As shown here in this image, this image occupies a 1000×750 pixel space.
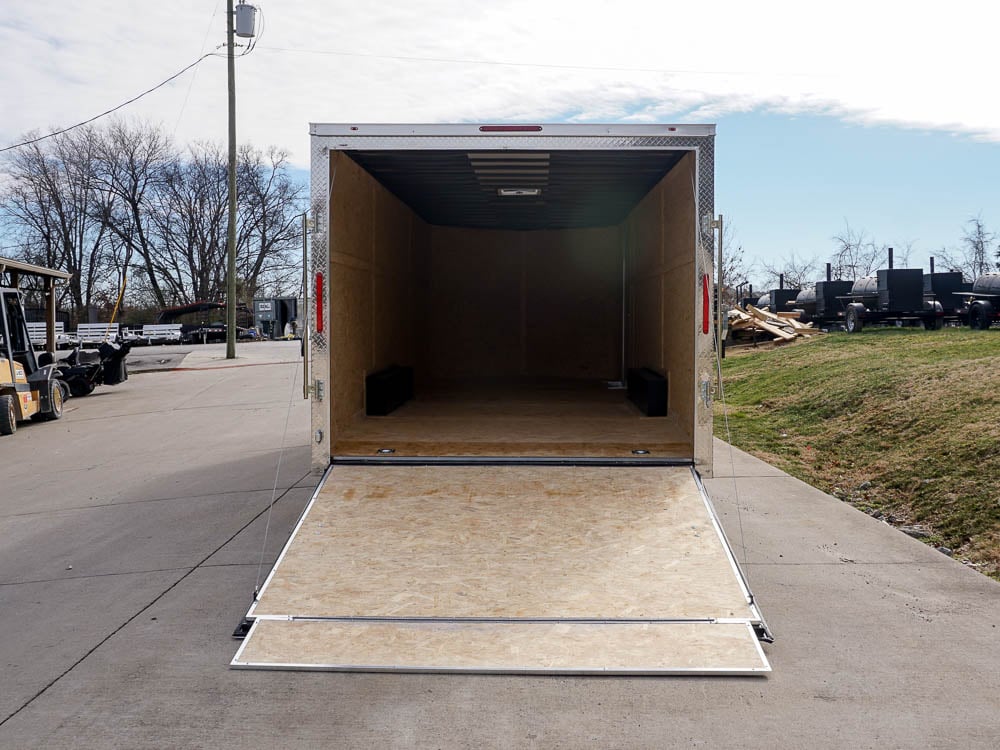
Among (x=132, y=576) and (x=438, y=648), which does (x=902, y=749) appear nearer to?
(x=438, y=648)

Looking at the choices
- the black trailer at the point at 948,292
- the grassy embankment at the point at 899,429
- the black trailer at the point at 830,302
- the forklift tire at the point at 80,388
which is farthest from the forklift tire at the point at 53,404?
the black trailer at the point at 948,292

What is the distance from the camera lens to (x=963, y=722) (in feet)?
11.8

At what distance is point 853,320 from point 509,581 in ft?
61.8

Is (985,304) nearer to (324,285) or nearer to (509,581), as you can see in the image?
(324,285)

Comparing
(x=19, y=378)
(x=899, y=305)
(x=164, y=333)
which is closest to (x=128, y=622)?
(x=19, y=378)

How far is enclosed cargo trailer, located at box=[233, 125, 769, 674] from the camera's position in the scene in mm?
4176

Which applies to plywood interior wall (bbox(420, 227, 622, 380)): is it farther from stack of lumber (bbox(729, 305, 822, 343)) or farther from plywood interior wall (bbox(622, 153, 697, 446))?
stack of lumber (bbox(729, 305, 822, 343))

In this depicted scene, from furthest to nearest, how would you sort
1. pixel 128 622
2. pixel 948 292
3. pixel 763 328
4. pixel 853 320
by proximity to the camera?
pixel 763 328
pixel 948 292
pixel 853 320
pixel 128 622

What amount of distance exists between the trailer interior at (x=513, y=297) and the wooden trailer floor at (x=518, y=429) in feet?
0.06

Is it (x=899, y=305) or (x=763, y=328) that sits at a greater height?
(x=899, y=305)

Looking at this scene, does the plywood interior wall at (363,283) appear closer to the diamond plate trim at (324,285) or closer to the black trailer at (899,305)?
the diamond plate trim at (324,285)

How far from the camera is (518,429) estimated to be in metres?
6.93

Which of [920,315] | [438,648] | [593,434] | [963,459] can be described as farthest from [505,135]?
[920,315]

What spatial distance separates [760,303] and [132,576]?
3023 centimetres
